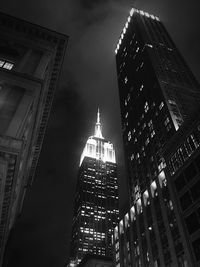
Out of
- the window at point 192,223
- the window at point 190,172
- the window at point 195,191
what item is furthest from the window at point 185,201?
the window at point 190,172

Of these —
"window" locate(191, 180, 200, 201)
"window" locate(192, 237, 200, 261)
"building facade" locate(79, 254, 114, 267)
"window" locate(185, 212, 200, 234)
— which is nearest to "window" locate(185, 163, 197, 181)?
"window" locate(191, 180, 200, 201)

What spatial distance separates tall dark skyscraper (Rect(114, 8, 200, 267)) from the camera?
54531 mm

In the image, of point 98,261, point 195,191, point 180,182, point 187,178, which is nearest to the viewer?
point 195,191

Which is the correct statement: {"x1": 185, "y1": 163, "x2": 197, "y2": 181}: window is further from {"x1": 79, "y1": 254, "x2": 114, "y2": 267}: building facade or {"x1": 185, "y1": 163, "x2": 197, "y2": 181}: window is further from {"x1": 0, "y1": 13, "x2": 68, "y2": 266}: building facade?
{"x1": 79, "y1": 254, "x2": 114, "y2": 267}: building facade

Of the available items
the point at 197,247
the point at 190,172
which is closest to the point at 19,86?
the point at 190,172

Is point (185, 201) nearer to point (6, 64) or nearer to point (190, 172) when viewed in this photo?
point (190, 172)

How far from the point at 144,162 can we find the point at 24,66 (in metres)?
57.9

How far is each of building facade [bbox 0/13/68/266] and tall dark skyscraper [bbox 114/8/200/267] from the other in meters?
32.0

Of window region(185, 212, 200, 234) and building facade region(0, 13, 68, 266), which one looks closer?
building facade region(0, 13, 68, 266)

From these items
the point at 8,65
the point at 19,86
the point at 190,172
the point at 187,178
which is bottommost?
the point at 19,86

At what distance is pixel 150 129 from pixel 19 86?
62014 mm

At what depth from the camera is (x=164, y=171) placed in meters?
61.1

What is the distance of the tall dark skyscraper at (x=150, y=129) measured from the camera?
179ft

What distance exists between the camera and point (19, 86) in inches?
1148
